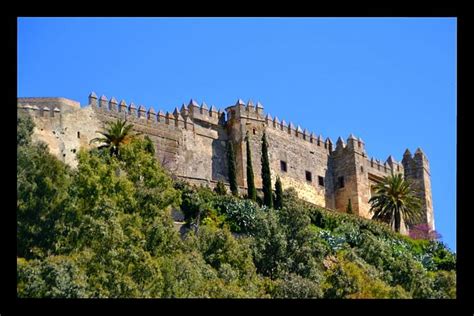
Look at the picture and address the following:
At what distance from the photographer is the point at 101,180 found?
26281 millimetres

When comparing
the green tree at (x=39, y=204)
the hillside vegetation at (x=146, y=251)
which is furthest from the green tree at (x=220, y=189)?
the green tree at (x=39, y=204)

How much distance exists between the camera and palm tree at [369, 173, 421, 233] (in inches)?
1727

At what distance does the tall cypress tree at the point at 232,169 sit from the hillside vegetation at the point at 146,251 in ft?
19.9

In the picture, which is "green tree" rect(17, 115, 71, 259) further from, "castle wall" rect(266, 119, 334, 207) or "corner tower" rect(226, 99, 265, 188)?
"castle wall" rect(266, 119, 334, 207)

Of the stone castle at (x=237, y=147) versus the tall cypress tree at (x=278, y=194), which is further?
the tall cypress tree at (x=278, y=194)

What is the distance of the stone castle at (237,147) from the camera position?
37031mm

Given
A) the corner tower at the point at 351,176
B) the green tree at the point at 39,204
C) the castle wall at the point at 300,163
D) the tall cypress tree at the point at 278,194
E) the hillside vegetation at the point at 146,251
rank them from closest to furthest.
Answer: the hillside vegetation at the point at 146,251 → the green tree at the point at 39,204 → the tall cypress tree at the point at 278,194 → the castle wall at the point at 300,163 → the corner tower at the point at 351,176

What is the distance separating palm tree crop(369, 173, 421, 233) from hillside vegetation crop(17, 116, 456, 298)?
35.4 feet

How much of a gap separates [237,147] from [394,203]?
7.08 m

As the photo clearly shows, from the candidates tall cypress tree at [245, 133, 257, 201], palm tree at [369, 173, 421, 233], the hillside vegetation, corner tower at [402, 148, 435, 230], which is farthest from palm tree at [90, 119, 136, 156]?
corner tower at [402, 148, 435, 230]

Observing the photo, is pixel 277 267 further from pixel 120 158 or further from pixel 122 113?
pixel 122 113

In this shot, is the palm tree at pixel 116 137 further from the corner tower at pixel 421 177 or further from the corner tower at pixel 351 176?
the corner tower at pixel 421 177

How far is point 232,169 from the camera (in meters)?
40.4
